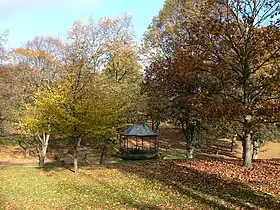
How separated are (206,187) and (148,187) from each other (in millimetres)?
1966

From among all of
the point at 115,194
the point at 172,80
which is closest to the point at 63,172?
the point at 115,194

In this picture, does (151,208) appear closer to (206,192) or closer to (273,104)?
(206,192)

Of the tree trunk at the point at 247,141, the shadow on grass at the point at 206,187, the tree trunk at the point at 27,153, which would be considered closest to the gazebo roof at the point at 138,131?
the shadow on grass at the point at 206,187

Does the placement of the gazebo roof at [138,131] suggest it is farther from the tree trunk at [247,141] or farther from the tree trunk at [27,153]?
the tree trunk at [27,153]

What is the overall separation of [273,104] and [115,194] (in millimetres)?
7030

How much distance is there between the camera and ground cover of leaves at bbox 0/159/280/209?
9.72m

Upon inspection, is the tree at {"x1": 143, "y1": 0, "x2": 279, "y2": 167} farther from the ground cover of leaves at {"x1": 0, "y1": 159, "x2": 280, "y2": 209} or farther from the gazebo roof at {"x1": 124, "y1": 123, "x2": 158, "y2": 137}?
the gazebo roof at {"x1": 124, "y1": 123, "x2": 158, "y2": 137}

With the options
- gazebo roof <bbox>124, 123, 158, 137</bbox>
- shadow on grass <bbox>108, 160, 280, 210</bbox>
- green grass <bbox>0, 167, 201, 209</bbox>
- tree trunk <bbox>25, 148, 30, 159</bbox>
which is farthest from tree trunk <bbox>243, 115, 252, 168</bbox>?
tree trunk <bbox>25, 148, 30, 159</bbox>

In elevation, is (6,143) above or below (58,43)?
below

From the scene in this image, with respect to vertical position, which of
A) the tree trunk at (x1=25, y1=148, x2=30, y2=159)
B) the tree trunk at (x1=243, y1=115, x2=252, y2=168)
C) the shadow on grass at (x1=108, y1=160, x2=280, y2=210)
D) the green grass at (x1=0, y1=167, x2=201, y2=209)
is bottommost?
the tree trunk at (x1=25, y1=148, x2=30, y2=159)

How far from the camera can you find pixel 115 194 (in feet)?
35.7

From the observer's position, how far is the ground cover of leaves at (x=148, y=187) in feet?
31.9

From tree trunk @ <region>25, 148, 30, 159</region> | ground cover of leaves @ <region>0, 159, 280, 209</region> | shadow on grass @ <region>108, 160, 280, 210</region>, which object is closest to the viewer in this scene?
shadow on grass @ <region>108, 160, 280, 210</region>

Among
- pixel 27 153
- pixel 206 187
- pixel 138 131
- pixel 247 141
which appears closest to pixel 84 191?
pixel 206 187
